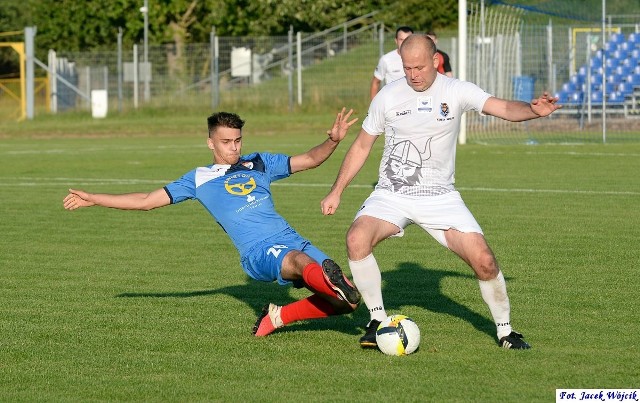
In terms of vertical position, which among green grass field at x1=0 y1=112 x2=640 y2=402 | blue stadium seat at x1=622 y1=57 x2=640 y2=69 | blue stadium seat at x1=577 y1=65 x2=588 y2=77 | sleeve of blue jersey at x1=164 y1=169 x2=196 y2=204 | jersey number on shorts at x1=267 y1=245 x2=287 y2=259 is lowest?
green grass field at x1=0 y1=112 x2=640 y2=402

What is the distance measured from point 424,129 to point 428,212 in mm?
543

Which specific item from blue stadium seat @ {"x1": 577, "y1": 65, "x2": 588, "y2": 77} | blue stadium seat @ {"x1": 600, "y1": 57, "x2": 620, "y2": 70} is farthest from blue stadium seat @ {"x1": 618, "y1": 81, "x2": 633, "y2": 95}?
blue stadium seat @ {"x1": 600, "y1": 57, "x2": 620, "y2": 70}

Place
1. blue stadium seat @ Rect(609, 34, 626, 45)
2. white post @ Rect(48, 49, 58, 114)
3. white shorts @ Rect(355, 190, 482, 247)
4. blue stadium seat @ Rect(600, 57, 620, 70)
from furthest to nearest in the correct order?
white post @ Rect(48, 49, 58, 114) → blue stadium seat @ Rect(609, 34, 626, 45) → blue stadium seat @ Rect(600, 57, 620, 70) → white shorts @ Rect(355, 190, 482, 247)

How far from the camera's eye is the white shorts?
25.8 ft

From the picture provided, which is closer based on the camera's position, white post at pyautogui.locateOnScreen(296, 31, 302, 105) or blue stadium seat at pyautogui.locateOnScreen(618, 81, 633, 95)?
blue stadium seat at pyautogui.locateOnScreen(618, 81, 633, 95)

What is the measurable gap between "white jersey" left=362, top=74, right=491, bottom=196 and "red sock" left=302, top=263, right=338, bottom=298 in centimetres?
79

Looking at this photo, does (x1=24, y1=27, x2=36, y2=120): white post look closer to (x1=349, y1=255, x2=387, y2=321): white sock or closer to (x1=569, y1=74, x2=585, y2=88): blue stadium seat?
Result: (x1=569, y1=74, x2=585, y2=88): blue stadium seat

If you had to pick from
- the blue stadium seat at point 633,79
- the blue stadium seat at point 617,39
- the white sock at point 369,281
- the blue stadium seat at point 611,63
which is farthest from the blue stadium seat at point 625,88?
the white sock at point 369,281

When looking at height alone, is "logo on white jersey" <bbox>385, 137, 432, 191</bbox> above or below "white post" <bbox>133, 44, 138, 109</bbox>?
below

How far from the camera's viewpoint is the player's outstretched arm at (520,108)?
299 inches

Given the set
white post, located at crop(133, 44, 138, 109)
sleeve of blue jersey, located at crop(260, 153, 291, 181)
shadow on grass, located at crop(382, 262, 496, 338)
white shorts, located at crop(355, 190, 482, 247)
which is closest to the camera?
white shorts, located at crop(355, 190, 482, 247)

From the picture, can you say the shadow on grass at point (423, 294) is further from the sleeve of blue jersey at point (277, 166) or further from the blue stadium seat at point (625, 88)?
the blue stadium seat at point (625, 88)

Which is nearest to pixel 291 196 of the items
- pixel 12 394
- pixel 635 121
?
pixel 12 394

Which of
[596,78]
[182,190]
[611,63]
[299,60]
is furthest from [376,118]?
[299,60]
